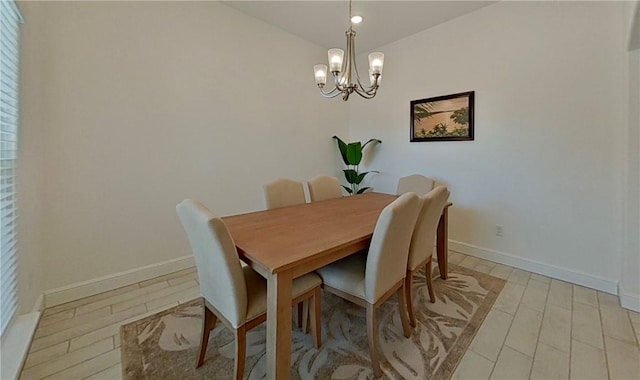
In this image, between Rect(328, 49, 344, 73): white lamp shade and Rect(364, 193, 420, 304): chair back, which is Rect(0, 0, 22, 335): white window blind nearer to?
Rect(328, 49, 344, 73): white lamp shade

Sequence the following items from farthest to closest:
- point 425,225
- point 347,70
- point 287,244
A: point 347,70 → point 425,225 → point 287,244

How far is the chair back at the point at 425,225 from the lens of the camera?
68.6 inches

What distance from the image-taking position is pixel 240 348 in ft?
4.16

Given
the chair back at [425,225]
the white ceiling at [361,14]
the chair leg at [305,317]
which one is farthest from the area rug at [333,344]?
the white ceiling at [361,14]

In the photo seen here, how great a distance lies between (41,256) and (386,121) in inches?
154

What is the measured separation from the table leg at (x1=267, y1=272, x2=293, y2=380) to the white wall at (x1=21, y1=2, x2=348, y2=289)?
1.98 metres

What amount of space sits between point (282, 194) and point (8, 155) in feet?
5.89

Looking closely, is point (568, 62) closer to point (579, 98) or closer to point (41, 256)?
point (579, 98)

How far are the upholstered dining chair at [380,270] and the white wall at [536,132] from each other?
1.96m

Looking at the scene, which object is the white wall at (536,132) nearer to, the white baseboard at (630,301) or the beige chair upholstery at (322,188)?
the white baseboard at (630,301)

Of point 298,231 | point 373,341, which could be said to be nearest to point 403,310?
point 373,341

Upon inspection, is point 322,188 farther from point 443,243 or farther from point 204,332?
point 204,332

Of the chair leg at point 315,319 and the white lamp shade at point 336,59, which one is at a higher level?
the white lamp shade at point 336,59

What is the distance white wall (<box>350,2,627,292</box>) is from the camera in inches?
90.0
